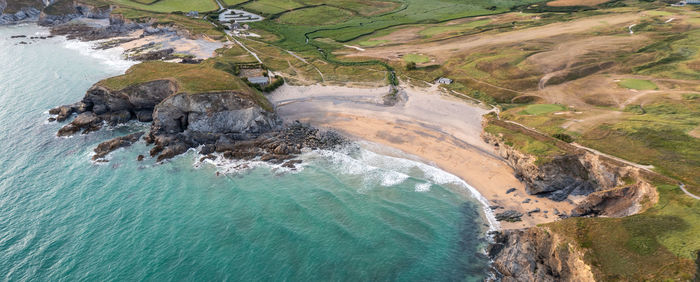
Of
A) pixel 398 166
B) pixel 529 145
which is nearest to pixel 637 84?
pixel 529 145

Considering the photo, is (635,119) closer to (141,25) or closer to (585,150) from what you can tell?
(585,150)

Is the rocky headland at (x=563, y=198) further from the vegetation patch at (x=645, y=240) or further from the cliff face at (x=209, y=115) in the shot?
the cliff face at (x=209, y=115)

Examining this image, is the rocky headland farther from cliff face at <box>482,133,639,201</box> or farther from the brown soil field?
the brown soil field

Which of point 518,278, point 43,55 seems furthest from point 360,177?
point 43,55

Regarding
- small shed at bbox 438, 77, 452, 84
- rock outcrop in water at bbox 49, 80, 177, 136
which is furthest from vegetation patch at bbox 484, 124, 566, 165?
rock outcrop in water at bbox 49, 80, 177, 136

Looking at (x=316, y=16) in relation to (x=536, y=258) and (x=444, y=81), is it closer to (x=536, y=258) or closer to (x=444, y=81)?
(x=444, y=81)
